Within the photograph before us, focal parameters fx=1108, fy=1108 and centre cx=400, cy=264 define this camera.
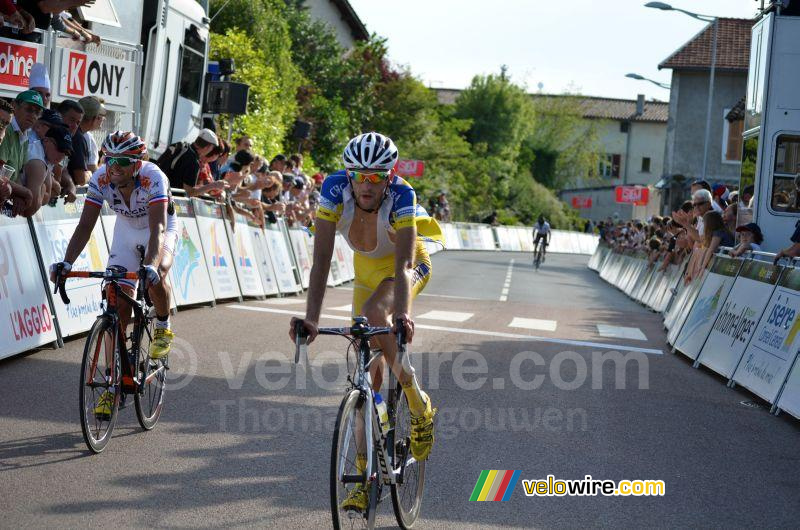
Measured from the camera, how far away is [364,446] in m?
5.13

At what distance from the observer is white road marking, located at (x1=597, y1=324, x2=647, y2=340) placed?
16.9 m

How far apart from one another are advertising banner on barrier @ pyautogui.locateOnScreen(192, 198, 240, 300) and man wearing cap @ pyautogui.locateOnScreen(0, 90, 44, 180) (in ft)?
17.6

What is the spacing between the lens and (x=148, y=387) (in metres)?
7.81

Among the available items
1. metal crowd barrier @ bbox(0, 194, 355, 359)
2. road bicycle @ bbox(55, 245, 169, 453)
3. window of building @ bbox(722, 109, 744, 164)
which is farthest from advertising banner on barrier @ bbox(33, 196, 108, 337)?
window of building @ bbox(722, 109, 744, 164)

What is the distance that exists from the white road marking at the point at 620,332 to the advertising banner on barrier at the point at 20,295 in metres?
8.99

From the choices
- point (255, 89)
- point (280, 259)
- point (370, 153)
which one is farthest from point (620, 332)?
point (255, 89)

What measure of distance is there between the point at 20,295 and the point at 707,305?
8.50 meters

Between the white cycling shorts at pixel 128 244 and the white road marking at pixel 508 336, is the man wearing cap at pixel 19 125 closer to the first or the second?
the white cycling shorts at pixel 128 244

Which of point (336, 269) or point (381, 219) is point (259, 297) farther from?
point (381, 219)

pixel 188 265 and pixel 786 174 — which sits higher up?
pixel 786 174

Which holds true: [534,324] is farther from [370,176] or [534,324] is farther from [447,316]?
[370,176]

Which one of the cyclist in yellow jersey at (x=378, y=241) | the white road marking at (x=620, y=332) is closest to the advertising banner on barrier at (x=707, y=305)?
the white road marking at (x=620, y=332)

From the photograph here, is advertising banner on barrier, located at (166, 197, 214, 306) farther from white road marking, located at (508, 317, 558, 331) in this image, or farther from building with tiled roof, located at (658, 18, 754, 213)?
building with tiled roof, located at (658, 18, 754, 213)

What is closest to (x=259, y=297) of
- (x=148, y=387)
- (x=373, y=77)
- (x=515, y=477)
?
(x=148, y=387)
